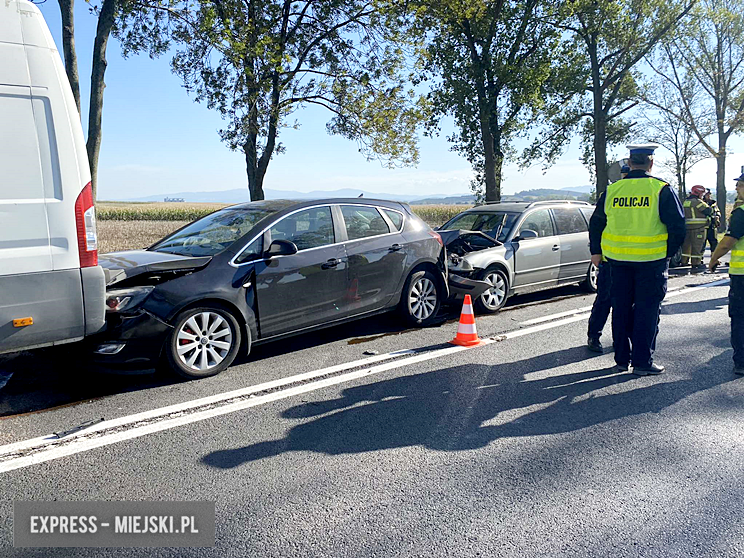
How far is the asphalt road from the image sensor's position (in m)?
2.84

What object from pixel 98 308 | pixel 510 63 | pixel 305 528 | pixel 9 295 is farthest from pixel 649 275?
pixel 510 63

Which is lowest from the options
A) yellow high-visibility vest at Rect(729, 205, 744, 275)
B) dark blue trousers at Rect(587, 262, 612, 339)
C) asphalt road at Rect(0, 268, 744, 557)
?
asphalt road at Rect(0, 268, 744, 557)

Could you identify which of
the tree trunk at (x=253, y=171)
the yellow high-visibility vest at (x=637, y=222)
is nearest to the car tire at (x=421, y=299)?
the yellow high-visibility vest at (x=637, y=222)

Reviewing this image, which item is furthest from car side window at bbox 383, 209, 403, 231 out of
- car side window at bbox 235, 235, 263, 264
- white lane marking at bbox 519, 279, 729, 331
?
white lane marking at bbox 519, 279, 729, 331

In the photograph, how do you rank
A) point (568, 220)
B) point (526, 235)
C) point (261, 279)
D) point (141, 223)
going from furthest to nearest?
1. point (141, 223)
2. point (568, 220)
3. point (526, 235)
4. point (261, 279)

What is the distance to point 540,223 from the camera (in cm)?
916

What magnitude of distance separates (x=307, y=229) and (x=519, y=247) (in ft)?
12.5

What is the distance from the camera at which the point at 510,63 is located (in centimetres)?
2223

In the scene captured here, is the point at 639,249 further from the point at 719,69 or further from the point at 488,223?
the point at 719,69

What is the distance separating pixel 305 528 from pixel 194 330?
2728mm

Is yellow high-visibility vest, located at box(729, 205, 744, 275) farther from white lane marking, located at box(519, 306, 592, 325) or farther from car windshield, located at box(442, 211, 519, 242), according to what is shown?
car windshield, located at box(442, 211, 519, 242)

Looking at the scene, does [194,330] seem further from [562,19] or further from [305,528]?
[562,19]

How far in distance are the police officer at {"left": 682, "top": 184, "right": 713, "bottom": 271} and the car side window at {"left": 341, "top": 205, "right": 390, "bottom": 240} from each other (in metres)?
8.33

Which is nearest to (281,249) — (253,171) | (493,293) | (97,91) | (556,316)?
(493,293)
